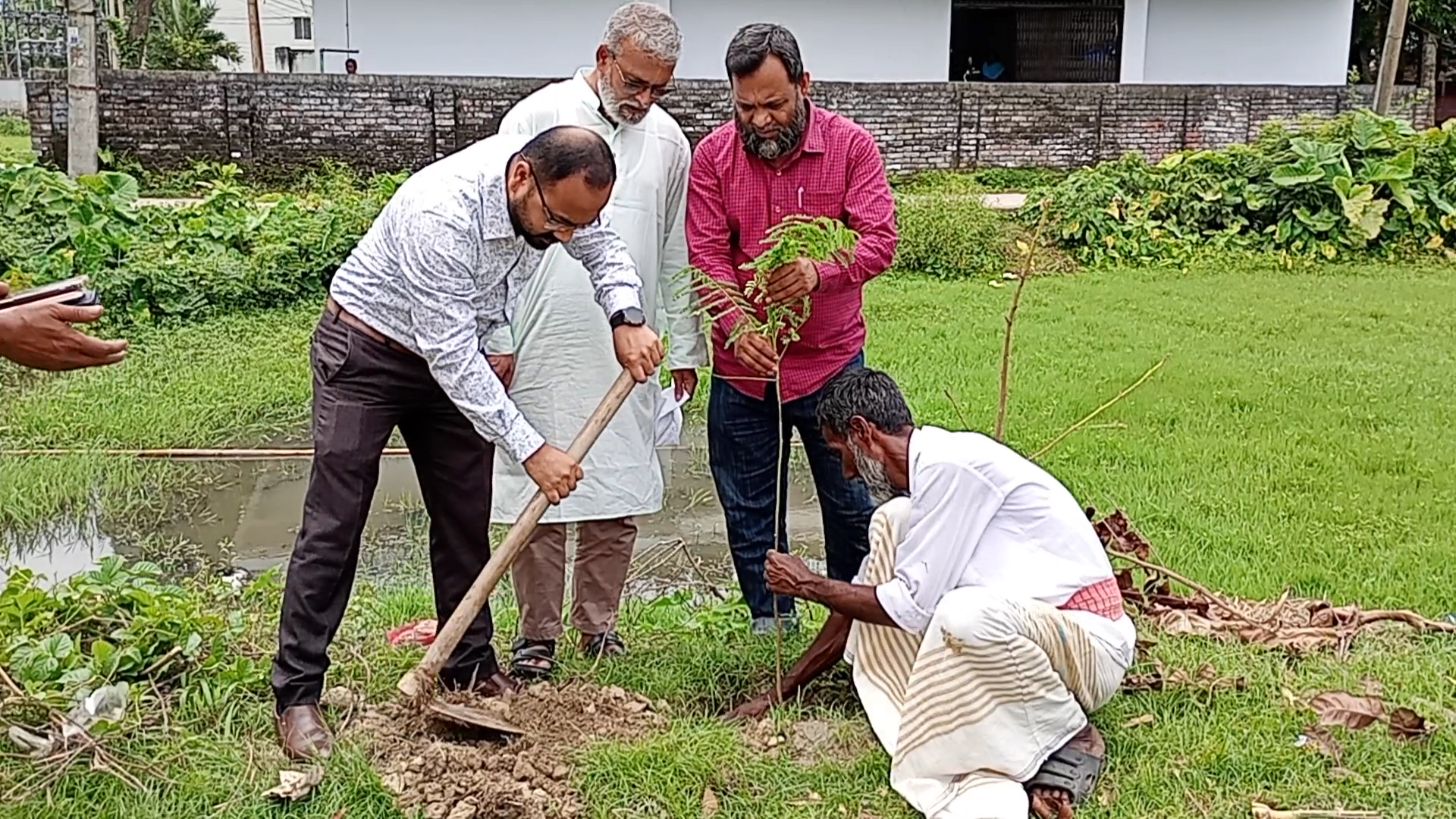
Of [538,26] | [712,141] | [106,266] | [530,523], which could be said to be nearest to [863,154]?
[712,141]

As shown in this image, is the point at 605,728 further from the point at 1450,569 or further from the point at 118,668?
the point at 1450,569

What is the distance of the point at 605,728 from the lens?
328cm

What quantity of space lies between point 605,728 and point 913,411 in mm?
3510

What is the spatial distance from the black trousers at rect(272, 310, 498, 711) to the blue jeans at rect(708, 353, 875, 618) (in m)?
0.79

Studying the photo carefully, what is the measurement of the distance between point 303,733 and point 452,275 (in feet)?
3.66

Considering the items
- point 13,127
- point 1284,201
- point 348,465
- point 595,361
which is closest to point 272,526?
point 595,361

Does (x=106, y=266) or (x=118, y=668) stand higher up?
(x=106, y=266)

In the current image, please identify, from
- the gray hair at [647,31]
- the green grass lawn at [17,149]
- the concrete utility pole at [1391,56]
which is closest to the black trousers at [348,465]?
the gray hair at [647,31]

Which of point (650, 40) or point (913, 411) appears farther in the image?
point (913, 411)

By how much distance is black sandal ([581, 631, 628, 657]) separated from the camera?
3.86 meters

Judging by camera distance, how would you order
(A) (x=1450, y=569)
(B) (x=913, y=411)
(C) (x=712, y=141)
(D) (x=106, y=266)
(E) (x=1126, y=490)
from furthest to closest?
(D) (x=106, y=266), (B) (x=913, y=411), (E) (x=1126, y=490), (A) (x=1450, y=569), (C) (x=712, y=141)

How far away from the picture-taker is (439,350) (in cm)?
287

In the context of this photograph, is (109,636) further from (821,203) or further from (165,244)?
(165,244)

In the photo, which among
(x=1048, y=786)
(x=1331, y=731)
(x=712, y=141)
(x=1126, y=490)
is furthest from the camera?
(x=1126, y=490)
